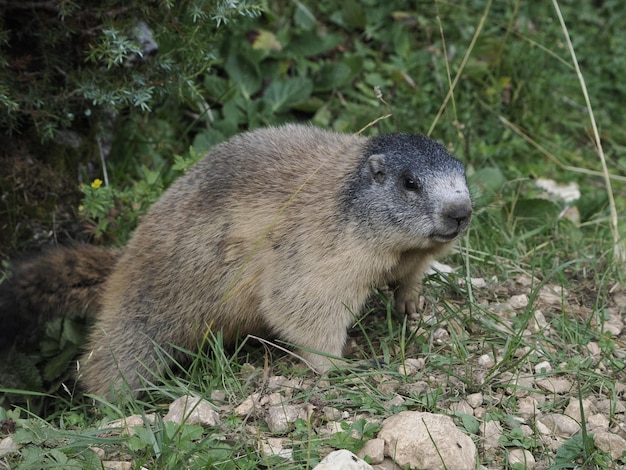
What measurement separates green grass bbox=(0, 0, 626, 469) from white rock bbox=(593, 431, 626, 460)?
1.9 inches

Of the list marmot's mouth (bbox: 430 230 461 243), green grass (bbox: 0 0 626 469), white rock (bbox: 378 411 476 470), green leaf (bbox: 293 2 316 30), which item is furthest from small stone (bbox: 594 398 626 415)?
green leaf (bbox: 293 2 316 30)

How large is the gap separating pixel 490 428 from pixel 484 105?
4.45m

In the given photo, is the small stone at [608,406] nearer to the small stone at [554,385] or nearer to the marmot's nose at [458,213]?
the small stone at [554,385]

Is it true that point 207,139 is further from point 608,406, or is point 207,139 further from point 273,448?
point 608,406

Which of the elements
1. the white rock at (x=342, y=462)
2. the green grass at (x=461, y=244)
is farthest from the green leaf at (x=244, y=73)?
the white rock at (x=342, y=462)

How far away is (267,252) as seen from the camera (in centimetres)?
491

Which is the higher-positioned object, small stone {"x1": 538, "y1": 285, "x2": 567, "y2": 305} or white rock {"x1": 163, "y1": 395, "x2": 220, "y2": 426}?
white rock {"x1": 163, "y1": 395, "x2": 220, "y2": 426}

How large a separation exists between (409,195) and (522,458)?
165 cm

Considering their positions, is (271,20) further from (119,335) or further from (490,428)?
(490,428)

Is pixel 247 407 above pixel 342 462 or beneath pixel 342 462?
beneath

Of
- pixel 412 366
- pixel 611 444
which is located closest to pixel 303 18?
pixel 412 366

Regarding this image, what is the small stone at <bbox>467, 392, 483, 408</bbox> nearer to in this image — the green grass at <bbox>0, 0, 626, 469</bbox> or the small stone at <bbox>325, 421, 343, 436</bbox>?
the green grass at <bbox>0, 0, 626, 469</bbox>

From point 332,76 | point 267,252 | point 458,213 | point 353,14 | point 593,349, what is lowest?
point 593,349

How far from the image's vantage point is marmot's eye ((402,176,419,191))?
185 inches
